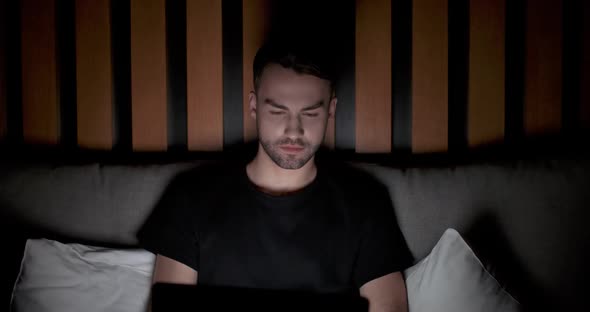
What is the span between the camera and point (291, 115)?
1.09m

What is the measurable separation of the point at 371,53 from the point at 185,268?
97 cm

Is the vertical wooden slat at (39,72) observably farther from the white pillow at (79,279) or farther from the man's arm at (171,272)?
the man's arm at (171,272)

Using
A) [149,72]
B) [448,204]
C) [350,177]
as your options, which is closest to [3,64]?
[149,72]

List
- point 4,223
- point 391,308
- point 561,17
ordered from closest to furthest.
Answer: point 391,308
point 4,223
point 561,17

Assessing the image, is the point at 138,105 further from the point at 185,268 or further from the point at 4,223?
the point at 185,268

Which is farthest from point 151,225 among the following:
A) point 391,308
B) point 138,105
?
point 391,308

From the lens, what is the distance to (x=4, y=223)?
1.22m

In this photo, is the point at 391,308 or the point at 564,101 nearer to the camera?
the point at 391,308

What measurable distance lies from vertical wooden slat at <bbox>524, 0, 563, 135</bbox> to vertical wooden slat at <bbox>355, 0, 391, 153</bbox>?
1.66 ft

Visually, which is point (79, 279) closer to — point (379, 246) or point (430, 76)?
point (379, 246)

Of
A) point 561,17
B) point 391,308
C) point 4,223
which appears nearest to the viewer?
point 391,308

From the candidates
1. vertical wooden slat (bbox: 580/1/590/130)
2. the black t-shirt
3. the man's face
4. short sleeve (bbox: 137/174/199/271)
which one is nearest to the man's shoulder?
the black t-shirt

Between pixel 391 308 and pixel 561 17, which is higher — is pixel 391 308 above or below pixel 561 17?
below

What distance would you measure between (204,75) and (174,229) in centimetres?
62
